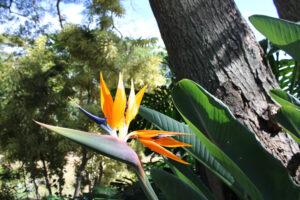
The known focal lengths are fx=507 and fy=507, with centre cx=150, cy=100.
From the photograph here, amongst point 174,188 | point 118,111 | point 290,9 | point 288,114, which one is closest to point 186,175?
point 174,188

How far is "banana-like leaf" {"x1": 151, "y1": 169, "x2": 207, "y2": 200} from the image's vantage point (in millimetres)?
1154

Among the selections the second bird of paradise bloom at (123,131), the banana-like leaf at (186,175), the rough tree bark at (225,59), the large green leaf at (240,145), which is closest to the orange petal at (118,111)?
the second bird of paradise bloom at (123,131)

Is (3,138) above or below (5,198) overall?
above

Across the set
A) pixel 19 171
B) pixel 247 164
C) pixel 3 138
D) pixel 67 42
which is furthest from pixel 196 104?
pixel 19 171

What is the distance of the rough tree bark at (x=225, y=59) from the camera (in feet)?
5.97

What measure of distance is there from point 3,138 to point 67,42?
148cm

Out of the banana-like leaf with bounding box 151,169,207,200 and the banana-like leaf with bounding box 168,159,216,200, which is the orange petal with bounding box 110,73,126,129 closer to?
the banana-like leaf with bounding box 151,169,207,200

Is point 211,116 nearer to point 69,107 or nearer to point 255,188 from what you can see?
point 255,188

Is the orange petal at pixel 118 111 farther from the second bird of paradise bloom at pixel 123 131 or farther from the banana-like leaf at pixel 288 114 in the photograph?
the banana-like leaf at pixel 288 114

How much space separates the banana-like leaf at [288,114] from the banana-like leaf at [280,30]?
127 mm

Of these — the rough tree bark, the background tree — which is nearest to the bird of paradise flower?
the rough tree bark

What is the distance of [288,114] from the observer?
1.15m

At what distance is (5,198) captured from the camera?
6383 mm

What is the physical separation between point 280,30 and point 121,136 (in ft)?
1.96
